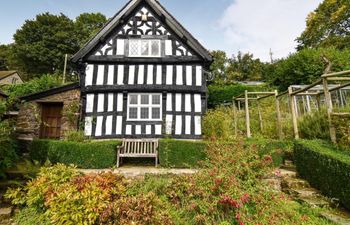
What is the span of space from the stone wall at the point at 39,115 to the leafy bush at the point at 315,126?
891cm

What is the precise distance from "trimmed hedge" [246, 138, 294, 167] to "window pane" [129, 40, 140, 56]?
631cm

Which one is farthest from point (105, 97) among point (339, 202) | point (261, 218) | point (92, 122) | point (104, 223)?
point (339, 202)

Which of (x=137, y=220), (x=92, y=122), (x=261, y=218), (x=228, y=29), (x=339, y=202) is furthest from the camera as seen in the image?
(x=228, y=29)

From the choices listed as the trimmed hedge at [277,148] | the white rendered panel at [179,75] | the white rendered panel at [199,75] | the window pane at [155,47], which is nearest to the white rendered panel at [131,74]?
the window pane at [155,47]

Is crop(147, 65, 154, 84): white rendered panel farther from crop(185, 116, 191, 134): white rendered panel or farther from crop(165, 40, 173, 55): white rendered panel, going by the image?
crop(185, 116, 191, 134): white rendered panel

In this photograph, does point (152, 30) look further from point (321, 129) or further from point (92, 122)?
point (321, 129)

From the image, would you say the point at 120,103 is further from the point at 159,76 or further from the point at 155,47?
the point at 155,47

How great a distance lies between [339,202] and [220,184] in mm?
2366

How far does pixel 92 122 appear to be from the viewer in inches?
351

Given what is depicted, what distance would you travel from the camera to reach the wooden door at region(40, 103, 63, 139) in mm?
10340

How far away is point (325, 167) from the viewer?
4.16 meters

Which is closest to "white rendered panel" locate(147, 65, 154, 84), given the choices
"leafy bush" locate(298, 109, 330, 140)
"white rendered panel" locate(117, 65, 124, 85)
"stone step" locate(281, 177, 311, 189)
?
"white rendered panel" locate(117, 65, 124, 85)

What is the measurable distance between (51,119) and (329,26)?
28011mm

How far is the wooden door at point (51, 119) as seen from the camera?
10340 mm
